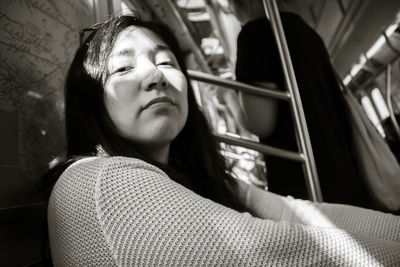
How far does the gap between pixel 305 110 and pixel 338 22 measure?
1.67 m

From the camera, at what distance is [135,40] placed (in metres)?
0.81

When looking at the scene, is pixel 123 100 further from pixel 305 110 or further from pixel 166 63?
pixel 305 110

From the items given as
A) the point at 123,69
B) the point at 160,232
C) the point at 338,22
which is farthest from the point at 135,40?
Answer: the point at 338,22

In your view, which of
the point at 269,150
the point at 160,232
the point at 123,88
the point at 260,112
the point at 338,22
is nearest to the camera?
the point at 160,232

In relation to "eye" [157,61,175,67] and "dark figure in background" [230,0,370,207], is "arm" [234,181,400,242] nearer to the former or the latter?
"dark figure in background" [230,0,370,207]

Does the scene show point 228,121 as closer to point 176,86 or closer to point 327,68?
point 327,68

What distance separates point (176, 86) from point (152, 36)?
16 centimetres

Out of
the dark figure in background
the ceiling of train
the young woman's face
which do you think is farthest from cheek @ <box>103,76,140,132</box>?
the ceiling of train

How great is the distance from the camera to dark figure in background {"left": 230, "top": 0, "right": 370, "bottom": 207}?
106cm

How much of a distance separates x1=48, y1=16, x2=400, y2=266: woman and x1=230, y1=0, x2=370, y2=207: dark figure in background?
0.28 meters

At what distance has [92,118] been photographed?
77 centimetres

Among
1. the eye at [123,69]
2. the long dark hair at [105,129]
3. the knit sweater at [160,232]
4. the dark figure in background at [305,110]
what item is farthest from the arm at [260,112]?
the knit sweater at [160,232]

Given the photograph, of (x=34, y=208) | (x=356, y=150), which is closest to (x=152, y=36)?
(x=34, y=208)

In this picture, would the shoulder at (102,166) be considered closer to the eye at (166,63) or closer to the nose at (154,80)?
the nose at (154,80)
